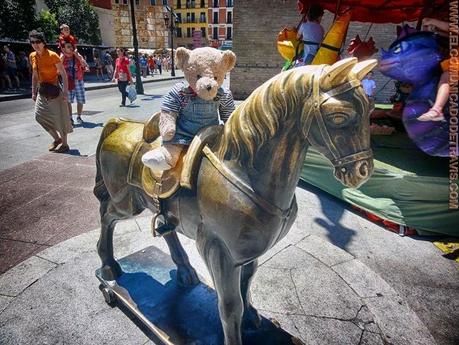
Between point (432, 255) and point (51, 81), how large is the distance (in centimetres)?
706

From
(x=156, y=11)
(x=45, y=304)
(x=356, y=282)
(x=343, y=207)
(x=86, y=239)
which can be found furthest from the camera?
(x=156, y=11)

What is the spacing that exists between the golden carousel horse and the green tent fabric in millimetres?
2816

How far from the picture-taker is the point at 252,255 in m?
1.68

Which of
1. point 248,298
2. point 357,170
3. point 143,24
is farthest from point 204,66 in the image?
point 143,24

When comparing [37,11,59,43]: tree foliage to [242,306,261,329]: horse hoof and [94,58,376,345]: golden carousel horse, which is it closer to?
[94,58,376,345]: golden carousel horse

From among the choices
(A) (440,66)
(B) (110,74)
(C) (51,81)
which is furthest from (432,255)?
(B) (110,74)

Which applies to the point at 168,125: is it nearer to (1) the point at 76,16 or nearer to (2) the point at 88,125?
(2) the point at 88,125

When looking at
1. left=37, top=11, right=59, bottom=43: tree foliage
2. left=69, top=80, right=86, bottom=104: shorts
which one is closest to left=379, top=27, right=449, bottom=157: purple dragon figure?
left=69, top=80, right=86, bottom=104: shorts

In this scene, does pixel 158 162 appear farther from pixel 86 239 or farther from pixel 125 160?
pixel 86 239

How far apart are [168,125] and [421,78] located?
139 inches

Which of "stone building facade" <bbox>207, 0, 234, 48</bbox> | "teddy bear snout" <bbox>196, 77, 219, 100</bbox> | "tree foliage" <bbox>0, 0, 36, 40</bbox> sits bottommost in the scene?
"teddy bear snout" <bbox>196, 77, 219, 100</bbox>

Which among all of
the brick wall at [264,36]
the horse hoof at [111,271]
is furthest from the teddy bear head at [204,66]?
the brick wall at [264,36]

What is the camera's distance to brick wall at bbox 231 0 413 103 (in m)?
11.5

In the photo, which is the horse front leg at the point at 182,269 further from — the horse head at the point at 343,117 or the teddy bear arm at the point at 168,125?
the horse head at the point at 343,117
